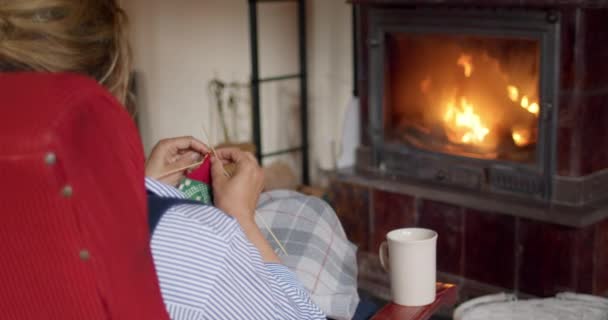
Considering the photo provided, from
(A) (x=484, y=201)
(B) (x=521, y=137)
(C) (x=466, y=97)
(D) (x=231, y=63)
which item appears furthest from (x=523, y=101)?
(D) (x=231, y=63)

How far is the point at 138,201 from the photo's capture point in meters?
0.85

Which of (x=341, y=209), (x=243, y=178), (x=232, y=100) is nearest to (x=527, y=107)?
(x=341, y=209)

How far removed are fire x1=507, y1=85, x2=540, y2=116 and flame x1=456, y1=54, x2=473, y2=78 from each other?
5.9 inches

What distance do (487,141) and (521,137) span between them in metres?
0.12

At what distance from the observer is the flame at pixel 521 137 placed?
2.57 m

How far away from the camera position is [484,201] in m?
2.57

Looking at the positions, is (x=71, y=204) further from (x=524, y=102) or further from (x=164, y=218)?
(x=524, y=102)

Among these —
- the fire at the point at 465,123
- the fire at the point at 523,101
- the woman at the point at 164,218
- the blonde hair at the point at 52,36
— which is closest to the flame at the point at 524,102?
the fire at the point at 523,101

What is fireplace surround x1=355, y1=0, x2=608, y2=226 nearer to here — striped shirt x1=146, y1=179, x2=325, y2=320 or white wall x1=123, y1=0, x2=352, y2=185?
white wall x1=123, y1=0, x2=352, y2=185

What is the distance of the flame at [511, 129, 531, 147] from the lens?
8.44 ft

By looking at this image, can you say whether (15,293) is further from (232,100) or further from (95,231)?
(232,100)

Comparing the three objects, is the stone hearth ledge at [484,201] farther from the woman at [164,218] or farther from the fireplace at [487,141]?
the woman at [164,218]

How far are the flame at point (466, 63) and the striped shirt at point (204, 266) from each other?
182 centimetres

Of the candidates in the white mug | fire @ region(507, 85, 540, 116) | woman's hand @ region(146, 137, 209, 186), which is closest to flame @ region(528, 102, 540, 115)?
fire @ region(507, 85, 540, 116)
